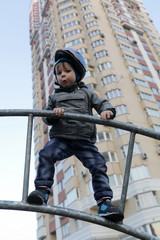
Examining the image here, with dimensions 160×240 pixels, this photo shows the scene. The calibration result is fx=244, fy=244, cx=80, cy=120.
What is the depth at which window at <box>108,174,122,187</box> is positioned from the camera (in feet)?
55.5

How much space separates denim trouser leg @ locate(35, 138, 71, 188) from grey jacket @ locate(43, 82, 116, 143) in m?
0.09

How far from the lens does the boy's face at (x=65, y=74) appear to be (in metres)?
2.42

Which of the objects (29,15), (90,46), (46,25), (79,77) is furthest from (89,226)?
(29,15)

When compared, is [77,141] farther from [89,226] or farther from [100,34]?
[100,34]

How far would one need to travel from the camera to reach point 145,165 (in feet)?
56.7

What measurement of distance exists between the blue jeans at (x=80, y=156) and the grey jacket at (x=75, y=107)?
0.07 m

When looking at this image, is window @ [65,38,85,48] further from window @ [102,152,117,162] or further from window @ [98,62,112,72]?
window @ [102,152,117,162]

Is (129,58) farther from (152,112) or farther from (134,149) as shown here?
(134,149)

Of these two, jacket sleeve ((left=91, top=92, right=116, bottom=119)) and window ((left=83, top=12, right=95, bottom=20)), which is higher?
window ((left=83, top=12, right=95, bottom=20))

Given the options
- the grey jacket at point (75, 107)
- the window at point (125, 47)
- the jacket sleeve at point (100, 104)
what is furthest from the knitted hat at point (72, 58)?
the window at point (125, 47)

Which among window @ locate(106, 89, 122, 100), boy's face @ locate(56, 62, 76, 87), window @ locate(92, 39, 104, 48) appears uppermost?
window @ locate(92, 39, 104, 48)

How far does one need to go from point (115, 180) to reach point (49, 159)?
1575cm

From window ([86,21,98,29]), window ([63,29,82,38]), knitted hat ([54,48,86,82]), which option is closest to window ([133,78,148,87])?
window ([86,21,98,29])

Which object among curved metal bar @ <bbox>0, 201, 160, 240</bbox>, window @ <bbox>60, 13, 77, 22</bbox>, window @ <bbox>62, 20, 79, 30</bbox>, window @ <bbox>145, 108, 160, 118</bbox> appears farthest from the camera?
window @ <bbox>60, 13, 77, 22</bbox>
